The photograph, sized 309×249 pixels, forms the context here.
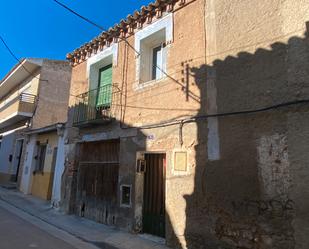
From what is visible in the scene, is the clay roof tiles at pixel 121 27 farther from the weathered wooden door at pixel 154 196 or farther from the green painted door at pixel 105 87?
the weathered wooden door at pixel 154 196

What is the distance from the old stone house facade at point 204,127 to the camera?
4.46m

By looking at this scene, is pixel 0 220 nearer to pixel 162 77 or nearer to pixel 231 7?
pixel 162 77

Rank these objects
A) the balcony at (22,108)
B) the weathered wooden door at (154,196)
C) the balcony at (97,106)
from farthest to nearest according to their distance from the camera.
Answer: the balcony at (22,108), the balcony at (97,106), the weathered wooden door at (154,196)

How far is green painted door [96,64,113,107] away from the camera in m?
8.38

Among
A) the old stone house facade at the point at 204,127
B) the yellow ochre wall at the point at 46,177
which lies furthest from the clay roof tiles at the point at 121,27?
Result: the yellow ochre wall at the point at 46,177

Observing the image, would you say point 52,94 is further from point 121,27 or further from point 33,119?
point 121,27

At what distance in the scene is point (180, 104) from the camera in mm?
6211

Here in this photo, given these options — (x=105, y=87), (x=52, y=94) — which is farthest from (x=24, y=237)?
(x=52, y=94)

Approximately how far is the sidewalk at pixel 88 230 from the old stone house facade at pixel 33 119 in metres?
2.41

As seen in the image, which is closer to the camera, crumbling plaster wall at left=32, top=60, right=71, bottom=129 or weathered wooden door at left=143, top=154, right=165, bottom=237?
weathered wooden door at left=143, top=154, right=165, bottom=237

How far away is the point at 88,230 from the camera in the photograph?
707cm

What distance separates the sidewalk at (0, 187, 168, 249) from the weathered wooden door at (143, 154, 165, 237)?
1.21 ft

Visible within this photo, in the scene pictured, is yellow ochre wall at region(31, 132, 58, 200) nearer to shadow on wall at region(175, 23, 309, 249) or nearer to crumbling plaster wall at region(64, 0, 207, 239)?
crumbling plaster wall at region(64, 0, 207, 239)

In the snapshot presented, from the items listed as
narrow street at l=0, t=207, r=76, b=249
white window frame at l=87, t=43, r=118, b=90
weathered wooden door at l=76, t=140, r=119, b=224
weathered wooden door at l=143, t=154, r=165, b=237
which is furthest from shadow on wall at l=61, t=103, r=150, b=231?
narrow street at l=0, t=207, r=76, b=249
